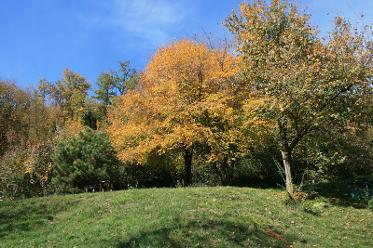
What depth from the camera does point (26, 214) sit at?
1700 centimetres

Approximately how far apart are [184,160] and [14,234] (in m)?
19.2

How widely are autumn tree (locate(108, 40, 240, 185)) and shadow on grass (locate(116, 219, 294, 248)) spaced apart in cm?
1275

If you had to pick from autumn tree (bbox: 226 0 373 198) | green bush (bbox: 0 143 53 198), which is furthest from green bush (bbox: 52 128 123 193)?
autumn tree (bbox: 226 0 373 198)

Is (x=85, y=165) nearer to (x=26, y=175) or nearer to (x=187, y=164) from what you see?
(x=26, y=175)

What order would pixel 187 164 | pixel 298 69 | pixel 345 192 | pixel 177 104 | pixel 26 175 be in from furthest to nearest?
pixel 187 164, pixel 26 175, pixel 177 104, pixel 345 192, pixel 298 69

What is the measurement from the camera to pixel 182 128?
88.7 ft

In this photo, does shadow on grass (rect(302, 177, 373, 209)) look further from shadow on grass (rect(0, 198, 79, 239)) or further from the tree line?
shadow on grass (rect(0, 198, 79, 239))

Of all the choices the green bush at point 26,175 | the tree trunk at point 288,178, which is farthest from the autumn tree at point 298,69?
the green bush at point 26,175

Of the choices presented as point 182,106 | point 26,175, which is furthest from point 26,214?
point 26,175

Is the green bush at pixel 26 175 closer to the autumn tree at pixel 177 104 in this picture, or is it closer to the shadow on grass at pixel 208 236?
the autumn tree at pixel 177 104

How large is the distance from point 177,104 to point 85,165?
6.93 meters

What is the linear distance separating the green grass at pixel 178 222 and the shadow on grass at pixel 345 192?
248 cm

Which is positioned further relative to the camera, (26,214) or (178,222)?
(26,214)

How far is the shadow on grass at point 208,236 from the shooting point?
1226 cm
